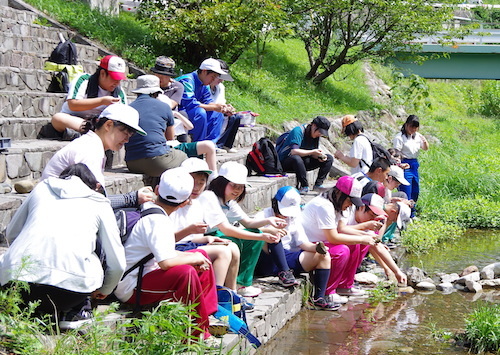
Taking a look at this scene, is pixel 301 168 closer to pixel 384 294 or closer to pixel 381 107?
pixel 384 294

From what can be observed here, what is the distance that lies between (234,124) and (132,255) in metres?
4.96

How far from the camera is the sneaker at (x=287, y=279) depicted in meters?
6.20

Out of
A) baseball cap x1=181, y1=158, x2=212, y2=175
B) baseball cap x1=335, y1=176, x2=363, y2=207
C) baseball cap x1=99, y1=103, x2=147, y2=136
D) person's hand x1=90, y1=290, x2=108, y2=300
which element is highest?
baseball cap x1=99, y1=103, x2=147, y2=136

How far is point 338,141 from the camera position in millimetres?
13711

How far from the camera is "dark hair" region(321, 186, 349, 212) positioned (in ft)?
21.8

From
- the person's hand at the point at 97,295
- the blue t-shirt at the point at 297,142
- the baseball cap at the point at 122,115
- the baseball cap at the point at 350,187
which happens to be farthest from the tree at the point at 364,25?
the person's hand at the point at 97,295

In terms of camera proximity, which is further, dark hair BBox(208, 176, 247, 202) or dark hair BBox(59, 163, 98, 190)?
dark hair BBox(208, 176, 247, 202)

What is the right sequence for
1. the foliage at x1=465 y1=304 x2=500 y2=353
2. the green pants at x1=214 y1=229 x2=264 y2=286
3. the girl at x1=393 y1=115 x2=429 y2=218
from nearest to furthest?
the foliage at x1=465 y1=304 x2=500 y2=353 < the green pants at x1=214 y1=229 x2=264 y2=286 < the girl at x1=393 y1=115 x2=429 y2=218

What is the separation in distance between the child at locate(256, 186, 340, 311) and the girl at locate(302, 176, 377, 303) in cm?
18

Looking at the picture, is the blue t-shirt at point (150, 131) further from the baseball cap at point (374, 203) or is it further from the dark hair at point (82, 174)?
the dark hair at point (82, 174)

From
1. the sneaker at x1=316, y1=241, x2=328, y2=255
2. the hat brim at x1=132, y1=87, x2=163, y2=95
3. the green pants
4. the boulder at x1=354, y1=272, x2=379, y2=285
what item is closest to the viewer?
the green pants

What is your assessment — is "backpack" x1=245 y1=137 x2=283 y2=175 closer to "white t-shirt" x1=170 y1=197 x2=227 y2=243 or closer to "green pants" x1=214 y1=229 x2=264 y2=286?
"green pants" x1=214 y1=229 x2=264 y2=286

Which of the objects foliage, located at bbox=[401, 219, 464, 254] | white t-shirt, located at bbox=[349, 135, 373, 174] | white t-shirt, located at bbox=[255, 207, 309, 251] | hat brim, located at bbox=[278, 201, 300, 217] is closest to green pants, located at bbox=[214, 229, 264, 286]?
hat brim, located at bbox=[278, 201, 300, 217]

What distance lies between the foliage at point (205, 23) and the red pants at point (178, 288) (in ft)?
24.0
